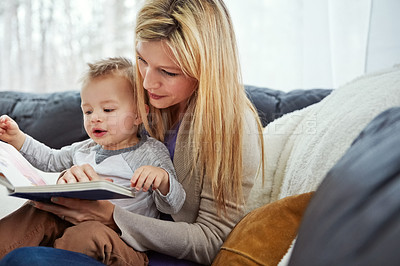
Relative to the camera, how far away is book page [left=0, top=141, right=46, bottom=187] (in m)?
0.91

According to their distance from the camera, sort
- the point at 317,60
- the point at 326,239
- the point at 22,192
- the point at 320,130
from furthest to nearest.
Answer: the point at 317,60 → the point at 320,130 → the point at 22,192 → the point at 326,239

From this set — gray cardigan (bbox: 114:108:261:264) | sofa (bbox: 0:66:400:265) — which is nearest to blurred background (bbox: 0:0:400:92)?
sofa (bbox: 0:66:400:265)

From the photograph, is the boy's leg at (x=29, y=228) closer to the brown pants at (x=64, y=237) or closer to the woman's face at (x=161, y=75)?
the brown pants at (x=64, y=237)

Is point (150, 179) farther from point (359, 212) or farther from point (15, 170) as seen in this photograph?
point (359, 212)

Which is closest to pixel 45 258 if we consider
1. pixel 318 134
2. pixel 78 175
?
pixel 78 175

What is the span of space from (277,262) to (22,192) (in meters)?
0.51

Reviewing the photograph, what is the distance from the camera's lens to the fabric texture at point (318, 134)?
1.08 meters

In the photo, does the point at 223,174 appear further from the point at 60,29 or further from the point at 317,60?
the point at 60,29

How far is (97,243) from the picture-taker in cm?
99

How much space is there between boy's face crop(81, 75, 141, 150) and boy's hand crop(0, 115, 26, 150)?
0.19 m

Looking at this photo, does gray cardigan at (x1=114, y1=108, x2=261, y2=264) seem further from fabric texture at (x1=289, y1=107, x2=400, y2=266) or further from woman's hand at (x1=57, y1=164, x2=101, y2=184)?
fabric texture at (x1=289, y1=107, x2=400, y2=266)

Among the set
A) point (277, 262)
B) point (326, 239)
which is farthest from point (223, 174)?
point (326, 239)

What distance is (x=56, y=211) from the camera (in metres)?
1.07

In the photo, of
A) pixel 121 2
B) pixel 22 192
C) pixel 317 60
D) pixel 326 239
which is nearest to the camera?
pixel 326 239
